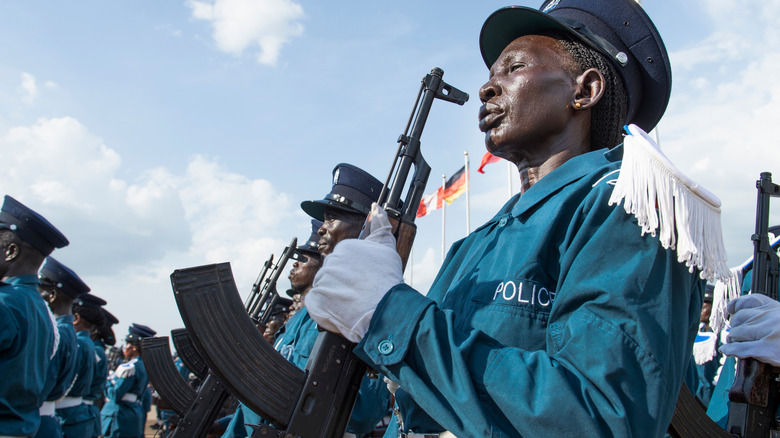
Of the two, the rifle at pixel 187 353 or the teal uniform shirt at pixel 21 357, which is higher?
the rifle at pixel 187 353

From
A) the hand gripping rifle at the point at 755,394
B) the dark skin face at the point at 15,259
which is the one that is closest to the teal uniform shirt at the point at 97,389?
the dark skin face at the point at 15,259

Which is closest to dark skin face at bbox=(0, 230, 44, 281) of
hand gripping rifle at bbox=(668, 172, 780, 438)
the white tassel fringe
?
hand gripping rifle at bbox=(668, 172, 780, 438)

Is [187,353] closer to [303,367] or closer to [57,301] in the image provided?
[57,301]

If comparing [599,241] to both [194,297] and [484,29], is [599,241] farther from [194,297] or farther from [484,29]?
[194,297]

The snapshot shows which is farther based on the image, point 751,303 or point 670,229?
point 751,303

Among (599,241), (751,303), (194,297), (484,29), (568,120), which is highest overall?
(484,29)

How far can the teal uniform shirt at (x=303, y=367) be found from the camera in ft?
14.5

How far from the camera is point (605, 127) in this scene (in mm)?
2414

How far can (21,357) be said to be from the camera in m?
5.45

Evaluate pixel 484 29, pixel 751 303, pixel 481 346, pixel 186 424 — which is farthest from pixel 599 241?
pixel 186 424

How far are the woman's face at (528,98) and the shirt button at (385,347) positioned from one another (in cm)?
101

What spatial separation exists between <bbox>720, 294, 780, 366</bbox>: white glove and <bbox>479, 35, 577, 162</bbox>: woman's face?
2.03 metres

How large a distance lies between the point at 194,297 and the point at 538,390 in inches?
66.6

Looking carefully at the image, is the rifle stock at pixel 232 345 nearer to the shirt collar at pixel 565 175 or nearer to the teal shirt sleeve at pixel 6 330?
the shirt collar at pixel 565 175
